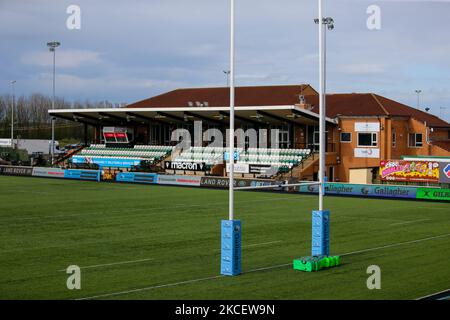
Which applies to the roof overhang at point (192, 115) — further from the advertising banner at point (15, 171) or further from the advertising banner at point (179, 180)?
the advertising banner at point (179, 180)

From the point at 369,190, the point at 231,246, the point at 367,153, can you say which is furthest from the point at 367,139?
the point at 231,246

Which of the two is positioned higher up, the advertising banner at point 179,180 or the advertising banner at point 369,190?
the advertising banner at point 179,180

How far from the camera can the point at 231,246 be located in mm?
15641

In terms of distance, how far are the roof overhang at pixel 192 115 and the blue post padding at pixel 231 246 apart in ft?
112

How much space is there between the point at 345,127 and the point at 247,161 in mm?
8000

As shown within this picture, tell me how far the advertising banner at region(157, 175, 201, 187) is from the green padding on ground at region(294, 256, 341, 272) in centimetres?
3100

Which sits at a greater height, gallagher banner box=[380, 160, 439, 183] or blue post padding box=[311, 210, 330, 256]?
gallagher banner box=[380, 160, 439, 183]

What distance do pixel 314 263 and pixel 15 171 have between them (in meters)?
47.4

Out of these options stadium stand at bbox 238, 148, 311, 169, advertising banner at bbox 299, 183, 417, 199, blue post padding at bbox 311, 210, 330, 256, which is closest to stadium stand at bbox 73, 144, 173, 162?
stadium stand at bbox 238, 148, 311, 169

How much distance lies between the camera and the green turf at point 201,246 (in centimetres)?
1464

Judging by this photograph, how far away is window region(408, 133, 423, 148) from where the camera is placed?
54.0 meters

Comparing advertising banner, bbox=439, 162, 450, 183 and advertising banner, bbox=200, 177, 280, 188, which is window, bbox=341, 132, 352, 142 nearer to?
advertising banner, bbox=200, 177, 280, 188

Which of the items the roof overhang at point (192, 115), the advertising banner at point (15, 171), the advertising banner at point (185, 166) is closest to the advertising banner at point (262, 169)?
the roof overhang at point (192, 115)

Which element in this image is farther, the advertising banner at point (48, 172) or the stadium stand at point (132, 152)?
the stadium stand at point (132, 152)
